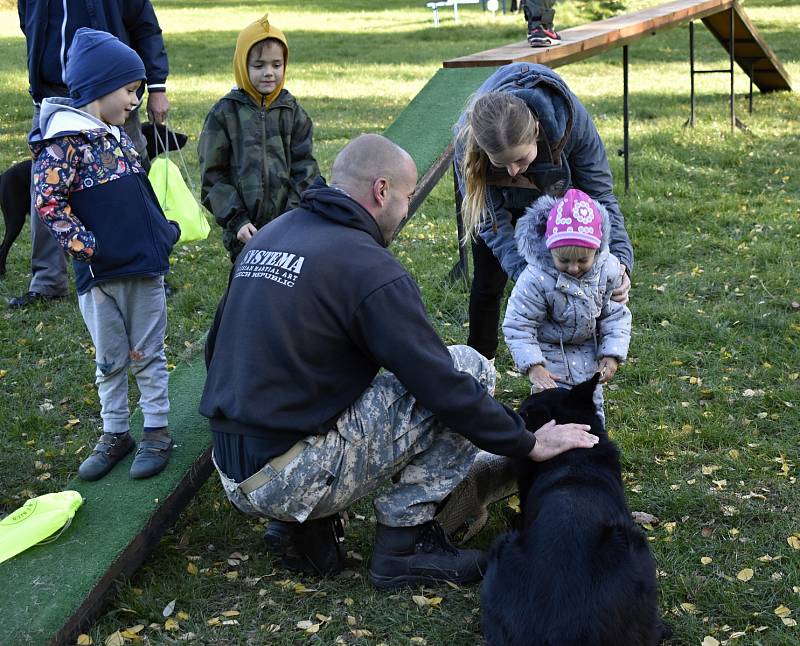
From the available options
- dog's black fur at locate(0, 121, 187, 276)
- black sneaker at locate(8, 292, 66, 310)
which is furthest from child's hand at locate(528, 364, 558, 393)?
black sneaker at locate(8, 292, 66, 310)

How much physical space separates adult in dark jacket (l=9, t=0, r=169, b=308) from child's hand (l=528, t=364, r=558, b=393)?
3185 millimetres

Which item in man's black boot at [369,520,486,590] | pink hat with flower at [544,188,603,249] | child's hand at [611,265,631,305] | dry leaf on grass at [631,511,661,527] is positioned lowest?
dry leaf on grass at [631,511,661,527]

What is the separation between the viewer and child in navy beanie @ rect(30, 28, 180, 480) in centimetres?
369

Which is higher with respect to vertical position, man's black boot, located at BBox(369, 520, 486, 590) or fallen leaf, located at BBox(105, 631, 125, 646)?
man's black boot, located at BBox(369, 520, 486, 590)

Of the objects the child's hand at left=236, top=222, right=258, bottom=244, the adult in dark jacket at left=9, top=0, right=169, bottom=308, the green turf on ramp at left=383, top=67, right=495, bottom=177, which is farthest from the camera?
the green turf on ramp at left=383, top=67, right=495, bottom=177

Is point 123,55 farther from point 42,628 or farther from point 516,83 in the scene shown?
point 42,628

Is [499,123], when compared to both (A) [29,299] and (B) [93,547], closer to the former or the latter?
(B) [93,547]

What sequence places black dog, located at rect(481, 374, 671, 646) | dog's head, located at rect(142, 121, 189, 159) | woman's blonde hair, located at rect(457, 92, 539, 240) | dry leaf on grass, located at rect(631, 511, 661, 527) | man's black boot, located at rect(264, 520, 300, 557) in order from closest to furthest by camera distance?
black dog, located at rect(481, 374, 671, 646) < man's black boot, located at rect(264, 520, 300, 557) < woman's blonde hair, located at rect(457, 92, 539, 240) < dry leaf on grass, located at rect(631, 511, 661, 527) < dog's head, located at rect(142, 121, 189, 159)

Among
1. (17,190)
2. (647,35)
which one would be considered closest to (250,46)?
(17,190)

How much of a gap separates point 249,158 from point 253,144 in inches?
2.9

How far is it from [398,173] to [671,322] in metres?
3.21

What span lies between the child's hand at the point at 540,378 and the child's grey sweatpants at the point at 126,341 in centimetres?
163

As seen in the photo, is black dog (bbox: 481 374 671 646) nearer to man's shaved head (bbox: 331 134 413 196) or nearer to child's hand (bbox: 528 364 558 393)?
child's hand (bbox: 528 364 558 393)

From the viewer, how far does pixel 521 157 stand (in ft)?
12.8
